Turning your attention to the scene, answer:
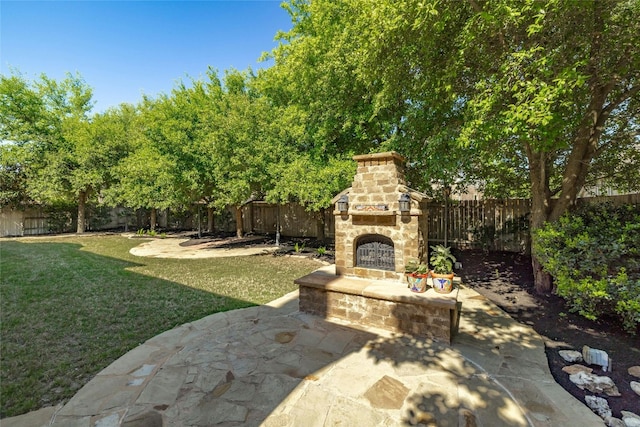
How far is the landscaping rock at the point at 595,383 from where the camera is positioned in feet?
9.43

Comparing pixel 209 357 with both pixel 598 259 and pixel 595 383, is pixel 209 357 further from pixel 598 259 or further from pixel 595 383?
pixel 598 259

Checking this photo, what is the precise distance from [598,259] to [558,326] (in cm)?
121

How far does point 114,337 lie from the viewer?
404cm

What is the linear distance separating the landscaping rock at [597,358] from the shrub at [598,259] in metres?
0.69

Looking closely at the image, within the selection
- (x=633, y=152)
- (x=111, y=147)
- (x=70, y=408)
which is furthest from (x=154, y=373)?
(x=111, y=147)

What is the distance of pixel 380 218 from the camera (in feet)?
16.6

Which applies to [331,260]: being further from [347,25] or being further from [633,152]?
[633,152]

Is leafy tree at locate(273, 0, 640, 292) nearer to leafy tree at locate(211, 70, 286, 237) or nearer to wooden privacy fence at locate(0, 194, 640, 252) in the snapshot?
wooden privacy fence at locate(0, 194, 640, 252)

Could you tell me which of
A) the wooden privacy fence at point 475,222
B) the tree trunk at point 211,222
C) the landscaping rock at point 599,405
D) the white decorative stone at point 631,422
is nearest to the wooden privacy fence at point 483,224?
the wooden privacy fence at point 475,222

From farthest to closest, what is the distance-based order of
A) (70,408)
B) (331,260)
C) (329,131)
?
(331,260), (329,131), (70,408)

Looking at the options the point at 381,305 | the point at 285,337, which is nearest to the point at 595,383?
the point at 381,305

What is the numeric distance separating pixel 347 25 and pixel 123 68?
6652 mm

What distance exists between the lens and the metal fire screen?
5.08 m

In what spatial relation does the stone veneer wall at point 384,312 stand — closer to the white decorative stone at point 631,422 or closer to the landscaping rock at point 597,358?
the landscaping rock at point 597,358
